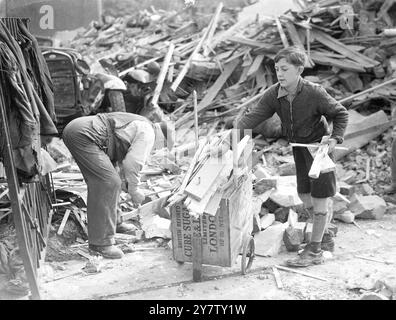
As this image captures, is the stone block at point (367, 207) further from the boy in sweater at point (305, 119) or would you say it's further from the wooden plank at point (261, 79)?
the wooden plank at point (261, 79)

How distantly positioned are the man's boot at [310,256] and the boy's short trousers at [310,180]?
51 cm

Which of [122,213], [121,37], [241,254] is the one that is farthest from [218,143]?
[121,37]

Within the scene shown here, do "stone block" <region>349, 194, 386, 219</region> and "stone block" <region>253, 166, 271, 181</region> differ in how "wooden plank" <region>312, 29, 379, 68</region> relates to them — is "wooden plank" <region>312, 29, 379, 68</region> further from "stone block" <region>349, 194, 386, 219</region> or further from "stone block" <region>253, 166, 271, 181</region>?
"stone block" <region>253, 166, 271, 181</region>

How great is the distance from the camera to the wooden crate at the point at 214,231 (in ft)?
16.2

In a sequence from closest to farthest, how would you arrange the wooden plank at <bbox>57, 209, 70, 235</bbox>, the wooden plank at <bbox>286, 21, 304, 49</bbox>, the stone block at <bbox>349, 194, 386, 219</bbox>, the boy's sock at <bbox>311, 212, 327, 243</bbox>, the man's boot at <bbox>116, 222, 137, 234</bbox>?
the boy's sock at <bbox>311, 212, 327, 243</bbox> < the wooden plank at <bbox>57, 209, 70, 235</bbox> < the man's boot at <bbox>116, 222, 137, 234</bbox> < the stone block at <bbox>349, 194, 386, 219</bbox> < the wooden plank at <bbox>286, 21, 304, 49</bbox>

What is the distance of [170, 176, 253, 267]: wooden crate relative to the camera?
16.2ft

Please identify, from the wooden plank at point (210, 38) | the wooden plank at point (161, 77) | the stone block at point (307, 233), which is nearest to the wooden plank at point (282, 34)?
the wooden plank at point (210, 38)

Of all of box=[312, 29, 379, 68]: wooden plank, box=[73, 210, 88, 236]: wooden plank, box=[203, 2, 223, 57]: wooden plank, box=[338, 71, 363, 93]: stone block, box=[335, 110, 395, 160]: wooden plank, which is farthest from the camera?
box=[203, 2, 223, 57]: wooden plank

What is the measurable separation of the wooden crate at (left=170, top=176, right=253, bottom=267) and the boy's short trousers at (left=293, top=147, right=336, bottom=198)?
694mm

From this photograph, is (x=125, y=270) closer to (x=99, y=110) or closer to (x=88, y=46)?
(x=99, y=110)

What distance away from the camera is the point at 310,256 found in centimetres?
546

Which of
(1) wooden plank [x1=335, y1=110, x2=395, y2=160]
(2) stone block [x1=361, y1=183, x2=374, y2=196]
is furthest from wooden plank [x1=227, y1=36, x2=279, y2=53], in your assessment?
(2) stone block [x1=361, y1=183, x2=374, y2=196]

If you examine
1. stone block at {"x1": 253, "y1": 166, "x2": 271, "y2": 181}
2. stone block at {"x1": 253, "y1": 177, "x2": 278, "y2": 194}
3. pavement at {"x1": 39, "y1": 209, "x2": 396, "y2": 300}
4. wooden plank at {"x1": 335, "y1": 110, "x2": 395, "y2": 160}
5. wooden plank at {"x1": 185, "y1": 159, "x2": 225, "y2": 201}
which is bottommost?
pavement at {"x1": 39, "y1": 209, "x2": 396, "y2": 300}
